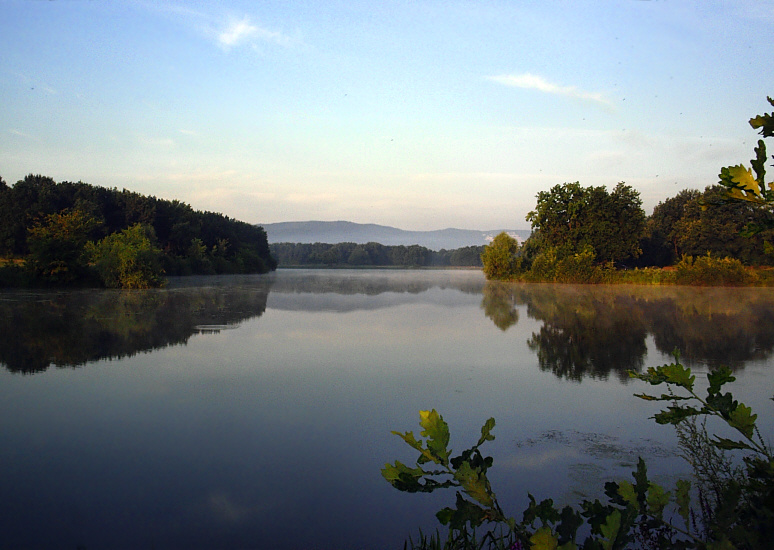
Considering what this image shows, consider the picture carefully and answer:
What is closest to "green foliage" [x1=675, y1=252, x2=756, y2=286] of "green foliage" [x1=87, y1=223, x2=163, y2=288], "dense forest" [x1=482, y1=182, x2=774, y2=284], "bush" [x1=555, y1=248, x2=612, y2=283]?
"dense forest" [x1=482, y1=182, x2=774, y2=284]

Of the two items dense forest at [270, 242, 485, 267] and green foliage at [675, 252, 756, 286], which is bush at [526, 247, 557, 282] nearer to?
green foliage at [675, 252, 756, 286]

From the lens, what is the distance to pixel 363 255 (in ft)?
354

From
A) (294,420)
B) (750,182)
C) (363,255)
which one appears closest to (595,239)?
(294,420)

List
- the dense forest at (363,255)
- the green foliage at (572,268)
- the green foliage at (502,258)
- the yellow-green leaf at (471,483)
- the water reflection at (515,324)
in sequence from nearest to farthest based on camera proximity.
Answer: the yellow-green leaf at (471,483)
the water reflection at (515,324)
the green foliage at (572,268)
the green foliage at (502,258)
the dense forest at (363,255)

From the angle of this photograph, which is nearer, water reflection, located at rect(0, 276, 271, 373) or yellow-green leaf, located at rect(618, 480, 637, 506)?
yellow-green leaf, located at rect(618, 480, 637, 506)

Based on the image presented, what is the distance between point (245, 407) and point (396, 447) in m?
1.85

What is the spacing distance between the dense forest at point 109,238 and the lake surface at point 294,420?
1457cm

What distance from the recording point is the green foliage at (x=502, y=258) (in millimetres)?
42156

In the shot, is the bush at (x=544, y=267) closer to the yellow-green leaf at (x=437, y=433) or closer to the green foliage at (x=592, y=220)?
the green foliage at (x=592, y=220)

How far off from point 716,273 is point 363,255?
7902cm

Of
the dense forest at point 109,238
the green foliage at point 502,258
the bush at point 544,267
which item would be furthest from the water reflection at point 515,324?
the green foliage at point 502,258

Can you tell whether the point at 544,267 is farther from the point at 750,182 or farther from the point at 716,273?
the point at 750,182

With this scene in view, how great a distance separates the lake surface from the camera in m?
3.07

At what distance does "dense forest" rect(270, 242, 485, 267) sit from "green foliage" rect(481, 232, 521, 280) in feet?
196
